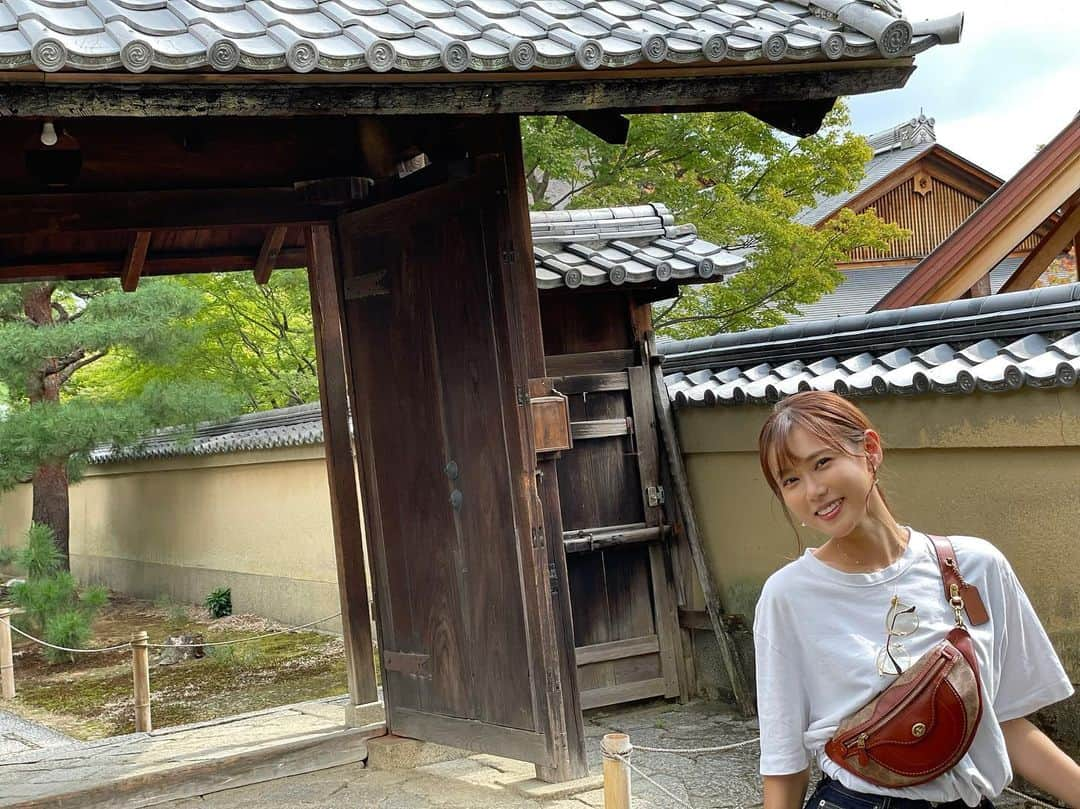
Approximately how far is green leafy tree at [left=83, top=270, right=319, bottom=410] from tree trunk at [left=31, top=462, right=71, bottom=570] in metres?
1.61

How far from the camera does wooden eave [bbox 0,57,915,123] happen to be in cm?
414

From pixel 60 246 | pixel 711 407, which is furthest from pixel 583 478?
pixel 60 246

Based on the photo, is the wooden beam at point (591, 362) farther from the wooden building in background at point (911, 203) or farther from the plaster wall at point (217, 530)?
the wooden building in background at point (911, 203)

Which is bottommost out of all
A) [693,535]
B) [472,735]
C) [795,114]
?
[472,735]

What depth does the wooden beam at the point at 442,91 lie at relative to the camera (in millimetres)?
4156

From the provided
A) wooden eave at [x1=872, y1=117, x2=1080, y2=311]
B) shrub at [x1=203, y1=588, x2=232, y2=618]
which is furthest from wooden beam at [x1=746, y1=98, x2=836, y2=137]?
shrub at [x1=203, y1=588, x2=232, y2=618]

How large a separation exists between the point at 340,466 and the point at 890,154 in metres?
18.7

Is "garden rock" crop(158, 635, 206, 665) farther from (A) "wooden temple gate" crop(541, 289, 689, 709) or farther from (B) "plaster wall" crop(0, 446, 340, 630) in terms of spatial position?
(A) "wooden temple gate" crop(541, 289, 689, 709)

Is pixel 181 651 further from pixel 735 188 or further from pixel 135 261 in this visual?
pixel 735 188

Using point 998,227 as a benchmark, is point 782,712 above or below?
below

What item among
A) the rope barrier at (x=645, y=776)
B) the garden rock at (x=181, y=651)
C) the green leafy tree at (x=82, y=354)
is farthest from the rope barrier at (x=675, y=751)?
the green leafy tree at (x=82, y=354)

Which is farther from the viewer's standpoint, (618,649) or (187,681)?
(187,681)

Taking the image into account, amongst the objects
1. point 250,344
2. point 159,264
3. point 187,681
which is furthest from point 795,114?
point 250,344

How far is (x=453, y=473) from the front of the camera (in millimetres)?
5797
